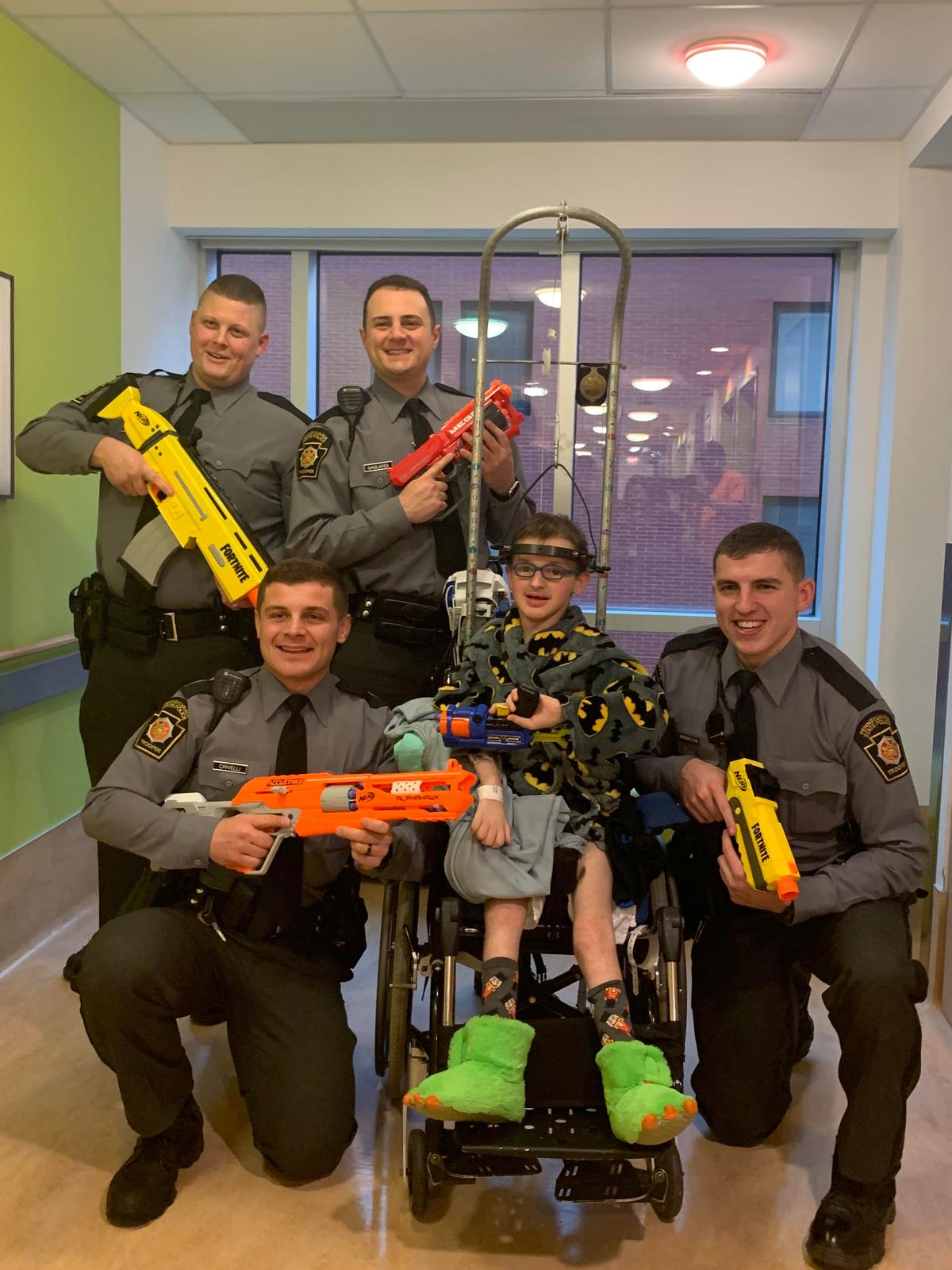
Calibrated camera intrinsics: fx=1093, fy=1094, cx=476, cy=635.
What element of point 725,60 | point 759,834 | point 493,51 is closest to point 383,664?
point 759,834

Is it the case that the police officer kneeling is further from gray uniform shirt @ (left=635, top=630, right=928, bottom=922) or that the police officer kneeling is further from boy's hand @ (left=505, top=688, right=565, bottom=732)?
gray uniform shirt @ (left=635, top=630, right=928, bottom=922)

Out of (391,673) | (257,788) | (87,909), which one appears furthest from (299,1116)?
(87,909)

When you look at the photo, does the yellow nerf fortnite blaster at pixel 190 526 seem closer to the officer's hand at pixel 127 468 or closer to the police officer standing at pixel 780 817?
the officer's hand at pixel 127 468

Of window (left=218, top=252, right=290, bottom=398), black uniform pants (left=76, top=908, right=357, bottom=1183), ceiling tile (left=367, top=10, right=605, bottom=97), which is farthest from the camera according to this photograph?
window (left=218, top=252, right=290, bottom=398)

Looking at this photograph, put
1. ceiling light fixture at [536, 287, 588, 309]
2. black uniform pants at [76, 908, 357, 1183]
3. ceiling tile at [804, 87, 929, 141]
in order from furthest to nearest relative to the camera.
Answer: ceiling light fixture at [536, 287, 588, 309] → ceiling tile at [804, 87, 929, 141] → black uniform pants at [76, 908, 357, 1183]

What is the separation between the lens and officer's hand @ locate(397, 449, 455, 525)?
260 cm

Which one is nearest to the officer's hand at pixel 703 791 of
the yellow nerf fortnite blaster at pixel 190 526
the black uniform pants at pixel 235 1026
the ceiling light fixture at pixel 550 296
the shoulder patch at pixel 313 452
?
the black uniform pants at pixel 235 1026

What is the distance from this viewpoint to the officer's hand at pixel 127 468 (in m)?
2.60

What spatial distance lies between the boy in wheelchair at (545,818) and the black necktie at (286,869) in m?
0.31

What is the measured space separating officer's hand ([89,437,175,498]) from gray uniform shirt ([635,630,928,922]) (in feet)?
4.33

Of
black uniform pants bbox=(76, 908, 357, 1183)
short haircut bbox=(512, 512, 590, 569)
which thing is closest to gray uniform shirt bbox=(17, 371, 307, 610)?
short haircut bbox=(512, 512, 590, 569)

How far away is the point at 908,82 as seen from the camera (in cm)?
309

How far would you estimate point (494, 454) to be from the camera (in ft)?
8.58

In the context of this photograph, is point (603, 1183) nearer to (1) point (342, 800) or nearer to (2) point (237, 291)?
(1) point (342, 800)
